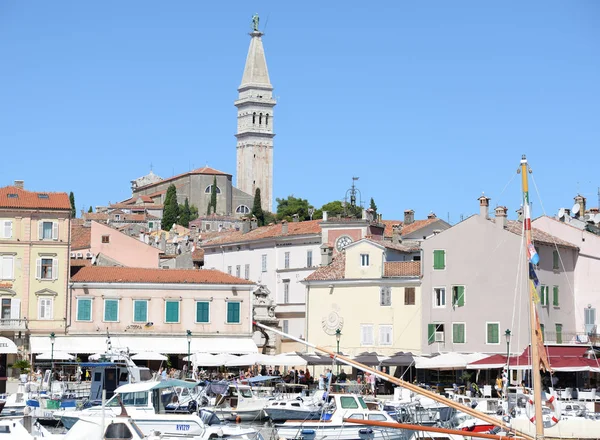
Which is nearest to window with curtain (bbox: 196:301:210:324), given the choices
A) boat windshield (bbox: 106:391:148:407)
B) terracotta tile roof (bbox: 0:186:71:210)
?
terracotta tile roof (bbox: 0:186:71:210)

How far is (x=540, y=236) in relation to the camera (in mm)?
67438

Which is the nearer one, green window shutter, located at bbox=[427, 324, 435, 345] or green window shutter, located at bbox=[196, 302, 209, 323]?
green window shutter, located at bbox=[427, 324, 435, 345]

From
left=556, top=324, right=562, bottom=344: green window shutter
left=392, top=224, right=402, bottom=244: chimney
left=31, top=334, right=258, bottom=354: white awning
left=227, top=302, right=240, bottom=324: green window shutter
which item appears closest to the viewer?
left=556, top=324, right=562, bottom=344: green window shutter

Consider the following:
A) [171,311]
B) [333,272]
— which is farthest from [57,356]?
[333,272]

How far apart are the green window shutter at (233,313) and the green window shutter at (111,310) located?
5.91 m

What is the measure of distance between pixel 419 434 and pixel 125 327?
3438cm

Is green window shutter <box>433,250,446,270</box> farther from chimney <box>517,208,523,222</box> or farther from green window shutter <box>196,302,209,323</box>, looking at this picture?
green window shutter <box>196,302,209,323</box>

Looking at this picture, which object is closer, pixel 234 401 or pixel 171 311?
pixel 234 401

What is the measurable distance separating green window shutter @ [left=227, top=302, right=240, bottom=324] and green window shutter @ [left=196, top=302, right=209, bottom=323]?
3.90ft

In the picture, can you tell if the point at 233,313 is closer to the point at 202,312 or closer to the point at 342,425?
the point at 202,312

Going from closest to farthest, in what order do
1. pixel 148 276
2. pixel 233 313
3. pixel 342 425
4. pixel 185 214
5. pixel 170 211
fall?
pixel 342 425 → pixel 148 276 → pixel 233 313 → pixel 170 211 → pixel 185 214

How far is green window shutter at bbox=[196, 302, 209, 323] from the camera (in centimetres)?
7381

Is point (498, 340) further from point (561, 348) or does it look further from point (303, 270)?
point (303, 270)

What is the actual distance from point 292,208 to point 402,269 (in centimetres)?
9695
